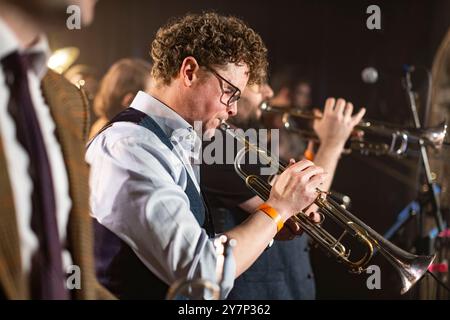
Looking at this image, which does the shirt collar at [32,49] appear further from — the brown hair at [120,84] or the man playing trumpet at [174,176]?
the brown hair at [120,84]

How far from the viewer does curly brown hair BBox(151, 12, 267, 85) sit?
1986 mm

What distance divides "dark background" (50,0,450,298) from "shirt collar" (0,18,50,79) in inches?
165

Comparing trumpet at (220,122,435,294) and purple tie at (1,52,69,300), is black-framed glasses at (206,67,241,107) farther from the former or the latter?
purple tie at (1,52,69,300)

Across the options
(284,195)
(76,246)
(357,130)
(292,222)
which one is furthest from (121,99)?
(76,246)

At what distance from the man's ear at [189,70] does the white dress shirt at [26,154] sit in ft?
2.67

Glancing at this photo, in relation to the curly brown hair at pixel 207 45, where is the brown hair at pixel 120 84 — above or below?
below

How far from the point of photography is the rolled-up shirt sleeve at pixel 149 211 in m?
1.62

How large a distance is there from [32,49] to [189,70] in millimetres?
878

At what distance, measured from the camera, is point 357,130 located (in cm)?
353

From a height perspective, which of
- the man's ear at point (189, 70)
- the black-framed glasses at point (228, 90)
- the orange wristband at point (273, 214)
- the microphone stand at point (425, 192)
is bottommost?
the microphone stand at point (425, 192)

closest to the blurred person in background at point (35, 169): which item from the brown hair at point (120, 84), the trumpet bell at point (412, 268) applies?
the trumpet bell at point (412, 268)

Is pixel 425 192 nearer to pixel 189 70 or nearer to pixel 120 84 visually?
pixel 120 84
